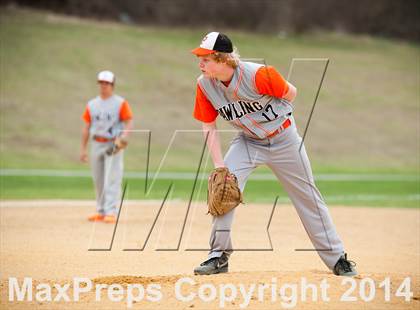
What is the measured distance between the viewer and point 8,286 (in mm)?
6797

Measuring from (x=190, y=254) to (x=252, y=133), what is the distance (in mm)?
2666

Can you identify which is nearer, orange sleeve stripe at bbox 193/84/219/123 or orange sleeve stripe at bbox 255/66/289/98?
orange sleeve stripe at bbox 255/66/289/98

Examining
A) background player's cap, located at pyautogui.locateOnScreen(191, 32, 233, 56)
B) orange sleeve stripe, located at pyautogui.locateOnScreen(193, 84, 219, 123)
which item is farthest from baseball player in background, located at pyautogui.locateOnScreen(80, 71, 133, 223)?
background player's cap, located at pyautogui.locateOnScreen(191, 32, 233, 56)

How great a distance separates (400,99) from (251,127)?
3044cm

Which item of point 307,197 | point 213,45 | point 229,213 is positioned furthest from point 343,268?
point 213,45

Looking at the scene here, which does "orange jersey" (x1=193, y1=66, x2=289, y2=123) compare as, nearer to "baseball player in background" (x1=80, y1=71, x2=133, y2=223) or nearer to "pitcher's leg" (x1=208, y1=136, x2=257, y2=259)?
"pitcher's leg" (x1=208, y1=136, x2=257, y2=259)

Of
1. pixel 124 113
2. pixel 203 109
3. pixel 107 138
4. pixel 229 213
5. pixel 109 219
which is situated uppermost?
pixel 124 113

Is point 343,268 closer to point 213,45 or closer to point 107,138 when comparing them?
point 213,45

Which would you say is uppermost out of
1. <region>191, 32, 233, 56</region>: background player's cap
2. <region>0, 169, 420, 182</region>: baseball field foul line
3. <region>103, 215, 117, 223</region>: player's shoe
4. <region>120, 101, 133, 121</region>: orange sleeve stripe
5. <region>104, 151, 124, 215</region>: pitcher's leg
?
<region>0, 169, 420, 182</region>: baseball field foul line

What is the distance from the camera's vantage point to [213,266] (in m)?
6.98

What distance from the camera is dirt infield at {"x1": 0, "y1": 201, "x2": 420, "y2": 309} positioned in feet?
20.2

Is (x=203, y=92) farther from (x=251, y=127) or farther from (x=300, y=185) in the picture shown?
(x=300, y=185)

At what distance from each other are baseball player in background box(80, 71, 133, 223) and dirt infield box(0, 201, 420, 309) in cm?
40

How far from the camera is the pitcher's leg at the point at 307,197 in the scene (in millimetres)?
7105
